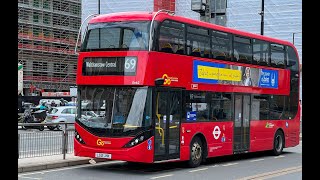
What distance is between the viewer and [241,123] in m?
15.5

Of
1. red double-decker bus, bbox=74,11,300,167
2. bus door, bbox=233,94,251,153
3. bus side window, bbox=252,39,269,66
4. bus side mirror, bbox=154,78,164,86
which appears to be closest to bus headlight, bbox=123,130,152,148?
red double-decker bus, bbox=74,11,300,167

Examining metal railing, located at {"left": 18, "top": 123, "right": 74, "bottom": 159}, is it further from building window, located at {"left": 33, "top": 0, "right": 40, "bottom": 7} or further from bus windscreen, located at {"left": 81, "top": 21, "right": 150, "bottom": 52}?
building window, located at {"left": 33, "top": 0, "right": 40, "bottom": 7}

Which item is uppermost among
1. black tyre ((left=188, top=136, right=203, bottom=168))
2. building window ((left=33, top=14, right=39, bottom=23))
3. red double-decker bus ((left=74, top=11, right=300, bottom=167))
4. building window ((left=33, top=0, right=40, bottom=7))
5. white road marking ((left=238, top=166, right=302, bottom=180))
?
building window ((left=33, top=0, right=40, bottom=7))

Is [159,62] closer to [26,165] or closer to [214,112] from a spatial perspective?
[214,112]

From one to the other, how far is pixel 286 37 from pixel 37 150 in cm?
4627

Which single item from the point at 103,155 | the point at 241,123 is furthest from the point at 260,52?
the point at 103,155

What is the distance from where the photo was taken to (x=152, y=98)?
1188 centimetres

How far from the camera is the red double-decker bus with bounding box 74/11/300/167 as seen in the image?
11.8 metres

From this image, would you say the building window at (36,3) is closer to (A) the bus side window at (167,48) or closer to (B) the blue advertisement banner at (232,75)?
(B) the blue advertisement banner at (232,75)

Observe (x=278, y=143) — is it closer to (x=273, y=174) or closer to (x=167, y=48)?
(x=273, y=174)

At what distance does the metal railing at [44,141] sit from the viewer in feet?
41.2

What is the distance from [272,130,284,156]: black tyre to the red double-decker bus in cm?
241

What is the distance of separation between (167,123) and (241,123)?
3897 mm

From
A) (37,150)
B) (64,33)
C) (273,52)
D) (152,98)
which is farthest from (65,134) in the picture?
(64,33)
